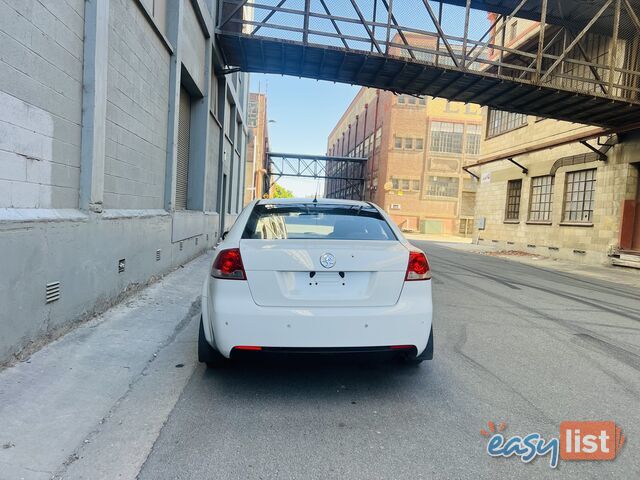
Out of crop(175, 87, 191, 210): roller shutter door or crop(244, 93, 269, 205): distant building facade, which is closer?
crop(175, 87, 191, 210): roller shutter door

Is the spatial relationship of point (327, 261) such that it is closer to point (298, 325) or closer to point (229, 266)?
point (298, 325)

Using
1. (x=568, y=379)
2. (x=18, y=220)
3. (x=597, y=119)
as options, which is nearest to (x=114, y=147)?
(x=18, y=220)

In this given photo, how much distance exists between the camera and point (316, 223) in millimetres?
3971

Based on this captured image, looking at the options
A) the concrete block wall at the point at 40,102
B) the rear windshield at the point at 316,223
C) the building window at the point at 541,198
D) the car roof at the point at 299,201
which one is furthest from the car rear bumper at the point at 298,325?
the building window at the point at 541,198

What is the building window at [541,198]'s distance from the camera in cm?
2111

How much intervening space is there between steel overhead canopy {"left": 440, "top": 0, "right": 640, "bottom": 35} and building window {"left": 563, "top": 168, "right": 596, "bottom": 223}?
17.4 feet

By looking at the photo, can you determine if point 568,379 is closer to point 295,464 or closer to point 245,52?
point 295,464

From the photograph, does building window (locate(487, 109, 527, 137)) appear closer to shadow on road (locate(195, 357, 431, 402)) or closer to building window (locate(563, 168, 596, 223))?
building window (locate(563, 168, 596, 223))

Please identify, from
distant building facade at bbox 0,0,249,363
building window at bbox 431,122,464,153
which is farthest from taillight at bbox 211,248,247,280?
building window at bbox 431,122,464,153

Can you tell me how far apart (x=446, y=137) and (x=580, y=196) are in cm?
3347

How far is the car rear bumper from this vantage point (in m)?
3.27

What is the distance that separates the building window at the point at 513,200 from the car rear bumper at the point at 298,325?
2243 cm

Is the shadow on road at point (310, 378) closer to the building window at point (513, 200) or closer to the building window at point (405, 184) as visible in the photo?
the building window at point (513, 200)

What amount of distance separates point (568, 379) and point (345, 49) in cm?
1176
